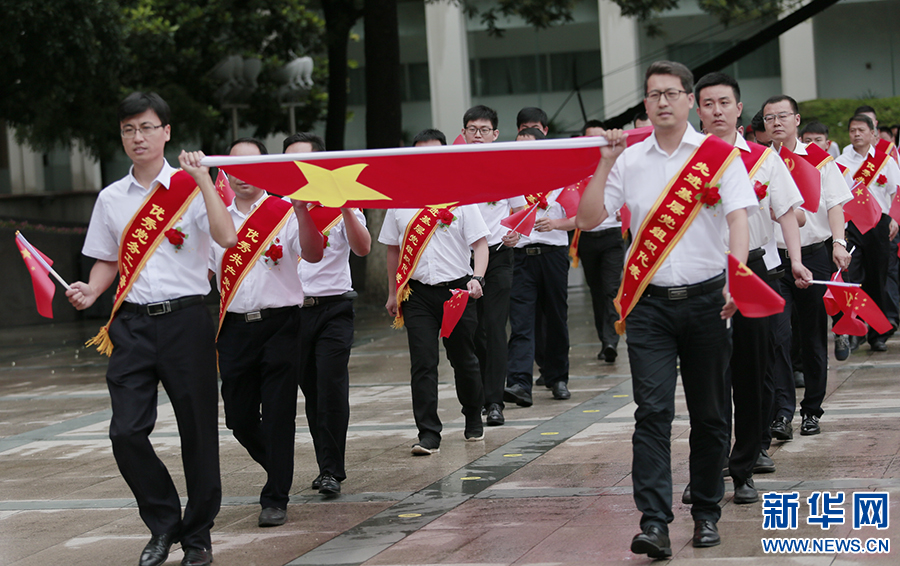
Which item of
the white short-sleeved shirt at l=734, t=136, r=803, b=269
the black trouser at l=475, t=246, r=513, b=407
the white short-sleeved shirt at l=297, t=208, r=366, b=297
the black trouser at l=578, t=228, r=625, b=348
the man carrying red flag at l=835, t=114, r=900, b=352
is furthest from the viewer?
the black trouser at l=578, t=228, r=625, b=348

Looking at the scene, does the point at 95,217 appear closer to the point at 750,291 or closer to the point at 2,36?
the point at 750,291

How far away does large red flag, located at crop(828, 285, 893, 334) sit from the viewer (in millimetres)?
6906

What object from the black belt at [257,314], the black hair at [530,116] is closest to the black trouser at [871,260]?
the black hair at [530,116]

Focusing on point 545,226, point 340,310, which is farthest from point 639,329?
point 340,310

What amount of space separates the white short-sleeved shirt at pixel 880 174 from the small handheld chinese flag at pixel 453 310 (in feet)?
16.6

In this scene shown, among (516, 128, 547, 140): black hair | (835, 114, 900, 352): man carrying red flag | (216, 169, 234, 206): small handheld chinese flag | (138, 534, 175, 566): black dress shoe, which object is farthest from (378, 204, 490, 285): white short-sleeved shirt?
(835, 114, 900, 352): man carrying red flag

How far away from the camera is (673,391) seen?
189 inches

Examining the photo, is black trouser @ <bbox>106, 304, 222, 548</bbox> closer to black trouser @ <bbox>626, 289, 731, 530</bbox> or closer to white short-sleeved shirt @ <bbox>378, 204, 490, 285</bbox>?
black trouser @ <bbox>626, 289, 731, 530</bbox>

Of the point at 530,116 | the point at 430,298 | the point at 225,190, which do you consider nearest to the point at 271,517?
the point at 225,190

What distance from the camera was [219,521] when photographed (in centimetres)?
584

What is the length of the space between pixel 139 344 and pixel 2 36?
484 inches

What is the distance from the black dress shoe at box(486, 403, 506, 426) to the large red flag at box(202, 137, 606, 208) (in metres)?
2.82

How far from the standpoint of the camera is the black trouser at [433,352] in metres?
7.36

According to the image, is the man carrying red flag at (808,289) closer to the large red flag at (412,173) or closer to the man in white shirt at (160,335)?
the large red flag at (412,173)
